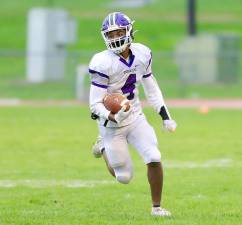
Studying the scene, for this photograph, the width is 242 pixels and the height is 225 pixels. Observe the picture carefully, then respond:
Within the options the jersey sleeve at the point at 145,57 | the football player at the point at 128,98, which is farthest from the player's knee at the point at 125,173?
the jersey sleeve at the point at 145,57

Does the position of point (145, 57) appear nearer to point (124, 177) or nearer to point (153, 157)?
point (153, 157)

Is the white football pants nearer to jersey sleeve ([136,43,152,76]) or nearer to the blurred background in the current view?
jersey sleeve ([136,43,152,76])

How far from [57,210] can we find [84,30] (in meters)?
37.5

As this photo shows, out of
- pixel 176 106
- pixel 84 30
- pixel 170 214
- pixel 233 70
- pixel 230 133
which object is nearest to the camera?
pixel 170 214

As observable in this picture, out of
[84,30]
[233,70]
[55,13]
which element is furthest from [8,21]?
[233,70]

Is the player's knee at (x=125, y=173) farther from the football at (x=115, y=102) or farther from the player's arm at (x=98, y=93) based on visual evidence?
the football at (x=115, y=102)

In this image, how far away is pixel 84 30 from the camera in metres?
45.8

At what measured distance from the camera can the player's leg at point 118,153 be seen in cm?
838

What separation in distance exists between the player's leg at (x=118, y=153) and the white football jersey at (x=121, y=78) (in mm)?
93

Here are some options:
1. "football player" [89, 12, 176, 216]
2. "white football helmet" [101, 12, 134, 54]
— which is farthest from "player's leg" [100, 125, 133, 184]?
"white football helmet" [101, 12, 134, 54]

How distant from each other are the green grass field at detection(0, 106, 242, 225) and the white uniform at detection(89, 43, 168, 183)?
1.90 feet

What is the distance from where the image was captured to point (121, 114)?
27.1 ft

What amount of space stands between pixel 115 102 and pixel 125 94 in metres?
0.36

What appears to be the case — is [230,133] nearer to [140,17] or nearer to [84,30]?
[84,30]
